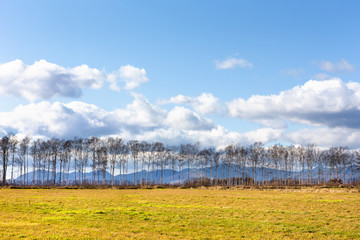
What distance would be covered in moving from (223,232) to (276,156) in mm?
126415

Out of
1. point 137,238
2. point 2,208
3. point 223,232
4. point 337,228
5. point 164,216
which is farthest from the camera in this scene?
point 2,208

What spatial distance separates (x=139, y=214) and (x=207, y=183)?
10103cm

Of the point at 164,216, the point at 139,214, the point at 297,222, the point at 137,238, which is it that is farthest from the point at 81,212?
the point at 297,222

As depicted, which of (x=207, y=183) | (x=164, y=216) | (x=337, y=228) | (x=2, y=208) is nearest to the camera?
(x=337, y=228)

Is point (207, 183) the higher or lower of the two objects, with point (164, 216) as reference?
lower

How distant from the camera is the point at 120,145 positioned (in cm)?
13512

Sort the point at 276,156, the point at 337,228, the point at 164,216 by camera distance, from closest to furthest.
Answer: the point at 337,228
the point at 164,216
the point at 276,156

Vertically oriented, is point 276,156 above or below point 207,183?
above

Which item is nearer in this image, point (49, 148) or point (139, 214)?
point (139, 214)

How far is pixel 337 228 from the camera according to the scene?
78.4 ft

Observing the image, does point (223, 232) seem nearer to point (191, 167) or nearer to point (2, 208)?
point (2, 208)

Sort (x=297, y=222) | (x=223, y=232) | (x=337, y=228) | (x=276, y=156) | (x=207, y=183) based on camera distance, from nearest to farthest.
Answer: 1. (x=223, y=232)
2. (x=337, y=228)
3. (x=297, y=222)
4. (x=207, y=183)
5. (x=276, y=156)

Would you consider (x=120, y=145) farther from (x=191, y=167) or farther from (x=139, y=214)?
(x=139, y=214)

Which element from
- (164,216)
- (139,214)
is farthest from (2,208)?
(164,216)
